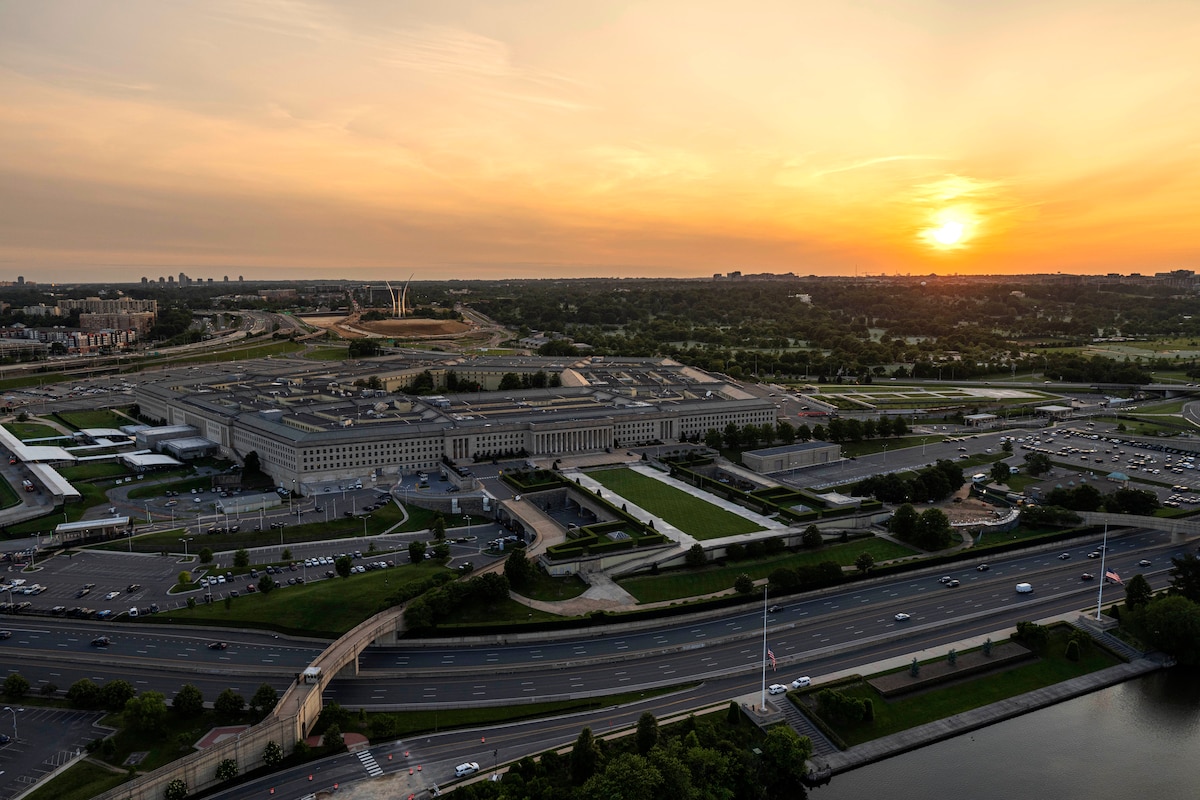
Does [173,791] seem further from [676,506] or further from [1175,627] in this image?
[1175,627]

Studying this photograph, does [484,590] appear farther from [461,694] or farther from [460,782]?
[460,782]

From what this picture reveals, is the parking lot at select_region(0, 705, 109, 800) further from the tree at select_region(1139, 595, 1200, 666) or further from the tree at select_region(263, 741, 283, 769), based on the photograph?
the tree at select_region(1139, 595, 1200, 666)

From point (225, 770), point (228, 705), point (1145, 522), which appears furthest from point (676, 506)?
point (225, 770)

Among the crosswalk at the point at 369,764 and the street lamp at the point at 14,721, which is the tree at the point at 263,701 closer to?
the crosswalk at the point at 369,764

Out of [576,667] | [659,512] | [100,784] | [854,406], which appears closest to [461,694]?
[576,667]

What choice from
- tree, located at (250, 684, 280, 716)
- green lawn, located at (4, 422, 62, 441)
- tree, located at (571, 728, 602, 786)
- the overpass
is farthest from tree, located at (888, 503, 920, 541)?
green lawn, located at (4, 422, 62, 441)
